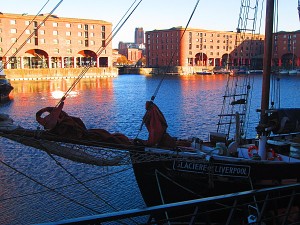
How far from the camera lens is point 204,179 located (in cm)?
949

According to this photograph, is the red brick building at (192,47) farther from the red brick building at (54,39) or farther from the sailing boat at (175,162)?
the sailing boat at (175,162)

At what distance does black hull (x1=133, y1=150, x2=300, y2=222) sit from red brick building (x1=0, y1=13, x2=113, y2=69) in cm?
9247

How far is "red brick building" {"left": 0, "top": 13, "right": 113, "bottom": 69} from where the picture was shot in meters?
95.6

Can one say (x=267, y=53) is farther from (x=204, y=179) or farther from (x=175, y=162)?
(x=175, y=162)

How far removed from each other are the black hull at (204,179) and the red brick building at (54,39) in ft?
303

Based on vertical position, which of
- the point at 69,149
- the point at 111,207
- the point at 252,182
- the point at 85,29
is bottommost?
the point at 111,207

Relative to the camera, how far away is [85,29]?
107062 millimetres

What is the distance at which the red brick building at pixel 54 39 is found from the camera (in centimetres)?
9562

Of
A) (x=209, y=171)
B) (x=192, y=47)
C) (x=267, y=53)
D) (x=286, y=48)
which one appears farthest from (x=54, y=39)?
(x=209, y=171)

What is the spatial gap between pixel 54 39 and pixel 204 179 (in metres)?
99.4

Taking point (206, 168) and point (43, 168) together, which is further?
point (43, 168)

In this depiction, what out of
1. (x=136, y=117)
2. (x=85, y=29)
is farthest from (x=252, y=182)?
(x=85, y=29)

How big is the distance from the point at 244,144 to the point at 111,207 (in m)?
4.86

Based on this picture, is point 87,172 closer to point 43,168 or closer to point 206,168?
point 43,168
